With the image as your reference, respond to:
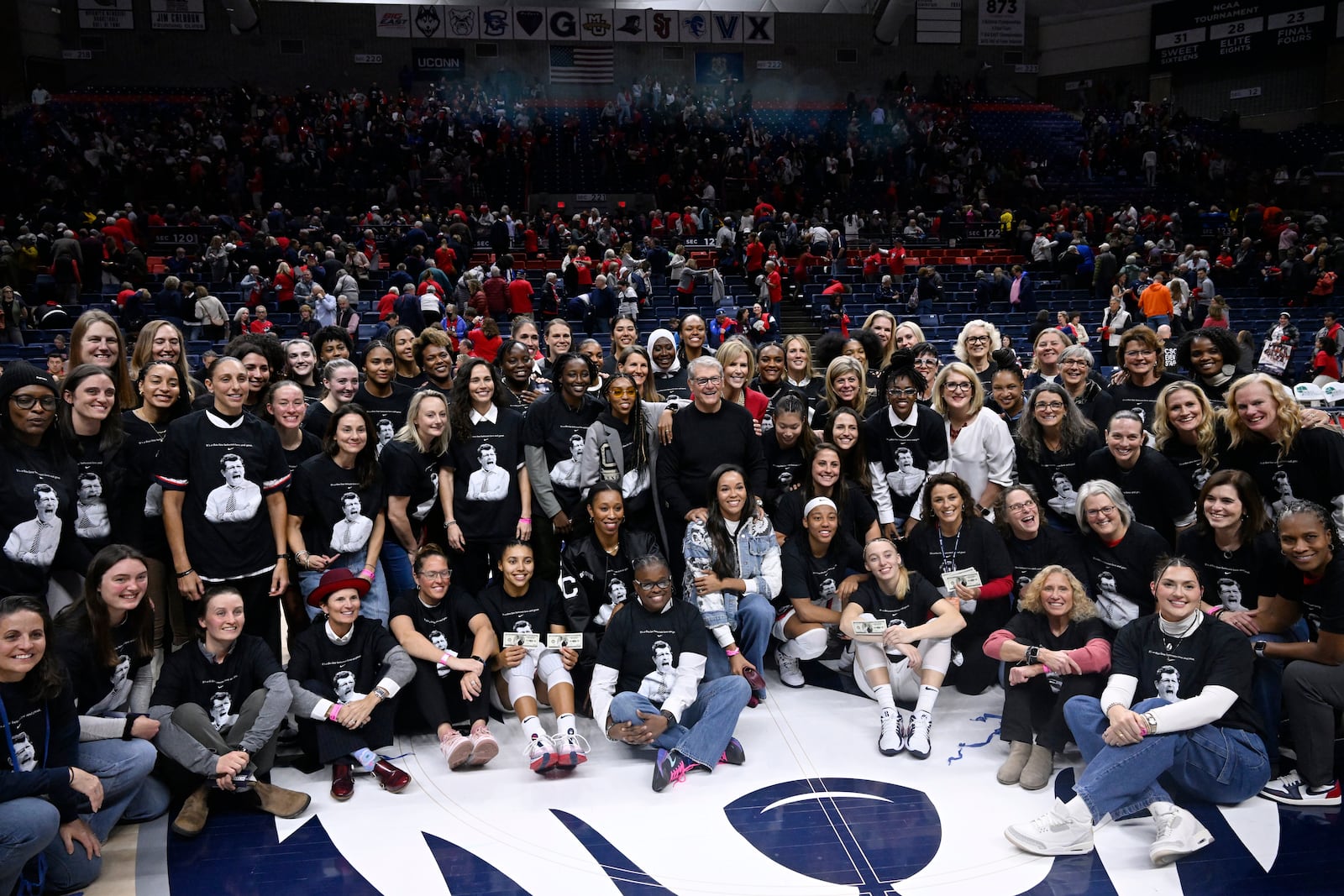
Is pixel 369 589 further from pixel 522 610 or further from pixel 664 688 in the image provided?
pixel 664 688

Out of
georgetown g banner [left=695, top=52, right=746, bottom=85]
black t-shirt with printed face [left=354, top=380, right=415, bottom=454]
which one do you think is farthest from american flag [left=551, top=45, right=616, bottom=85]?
black t-shirt with printed face [left=354, top=380, right=415, bottom=454]

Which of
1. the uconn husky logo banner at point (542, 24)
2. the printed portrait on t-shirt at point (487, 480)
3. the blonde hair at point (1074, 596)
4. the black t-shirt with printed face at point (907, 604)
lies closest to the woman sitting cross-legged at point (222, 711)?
the printed portrait on t-shirt at point (487, 480)

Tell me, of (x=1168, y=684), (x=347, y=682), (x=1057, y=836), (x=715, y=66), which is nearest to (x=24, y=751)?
(x=347, y=682)

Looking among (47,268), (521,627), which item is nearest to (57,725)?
(521,627)

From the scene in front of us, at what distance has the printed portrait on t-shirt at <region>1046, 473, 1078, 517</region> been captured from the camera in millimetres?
4777

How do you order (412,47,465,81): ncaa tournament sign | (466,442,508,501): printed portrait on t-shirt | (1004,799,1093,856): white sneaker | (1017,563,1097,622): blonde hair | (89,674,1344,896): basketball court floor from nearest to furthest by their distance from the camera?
(89,674,1344,896): basketball court floor
(1004,799,1093,856): white sneaker
(1017,563,1097,622): blonde hair
(466,442,508,501): printed portrait on t-shirt
(412,47,465,81): ncaa tournament sign

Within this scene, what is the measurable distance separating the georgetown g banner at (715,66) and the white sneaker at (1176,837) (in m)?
23.9

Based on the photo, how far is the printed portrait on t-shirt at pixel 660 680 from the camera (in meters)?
4.26

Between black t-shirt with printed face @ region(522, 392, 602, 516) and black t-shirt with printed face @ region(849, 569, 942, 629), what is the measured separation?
4.64 ft

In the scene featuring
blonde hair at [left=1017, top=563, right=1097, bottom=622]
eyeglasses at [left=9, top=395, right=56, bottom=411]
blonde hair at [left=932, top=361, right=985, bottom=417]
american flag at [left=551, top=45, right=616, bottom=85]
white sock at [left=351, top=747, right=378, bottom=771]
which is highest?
american flag at [left=551, top=45, right=616, bottom=85]

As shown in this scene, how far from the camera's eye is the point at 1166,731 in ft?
11.9

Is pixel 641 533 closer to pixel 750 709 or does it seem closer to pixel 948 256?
pixel 750 709

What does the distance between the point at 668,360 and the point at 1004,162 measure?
774 inches

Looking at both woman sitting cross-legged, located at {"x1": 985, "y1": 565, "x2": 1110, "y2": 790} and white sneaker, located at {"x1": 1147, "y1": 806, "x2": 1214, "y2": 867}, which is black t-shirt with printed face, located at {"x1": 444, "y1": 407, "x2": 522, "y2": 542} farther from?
white sneaker, located at {"x1": 1147, "y1": 806, "x2": 1214, "y2": 867}
